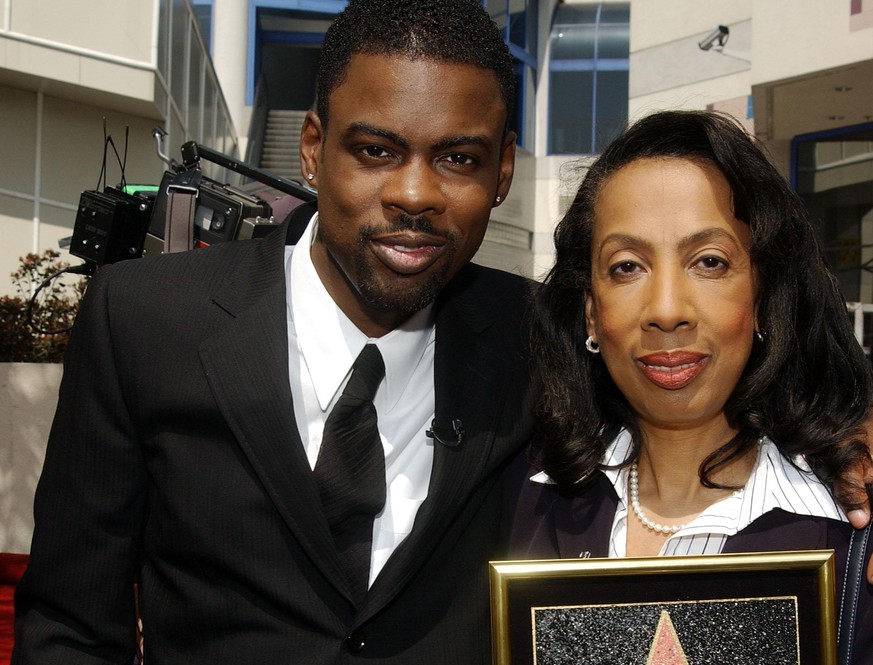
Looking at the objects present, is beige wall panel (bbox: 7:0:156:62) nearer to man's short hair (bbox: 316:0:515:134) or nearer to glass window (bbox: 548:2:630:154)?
man's short hair (bbox: 316:0:515:134)

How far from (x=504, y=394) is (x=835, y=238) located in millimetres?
10326

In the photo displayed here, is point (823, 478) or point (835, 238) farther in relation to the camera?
point (835, 238)

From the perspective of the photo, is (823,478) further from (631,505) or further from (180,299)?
(180,299)

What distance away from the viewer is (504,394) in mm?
2373

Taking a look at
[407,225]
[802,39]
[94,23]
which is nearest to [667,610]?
[407,225]

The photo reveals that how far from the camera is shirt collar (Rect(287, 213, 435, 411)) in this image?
2.14m

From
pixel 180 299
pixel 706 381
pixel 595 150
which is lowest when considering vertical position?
pixel 706 381

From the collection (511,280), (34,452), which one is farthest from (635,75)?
(511,280)

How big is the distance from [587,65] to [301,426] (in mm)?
31869

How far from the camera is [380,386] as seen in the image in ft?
7.16

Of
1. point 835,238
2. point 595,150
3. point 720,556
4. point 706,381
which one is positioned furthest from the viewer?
point 835,238

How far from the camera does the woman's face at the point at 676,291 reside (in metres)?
1.95

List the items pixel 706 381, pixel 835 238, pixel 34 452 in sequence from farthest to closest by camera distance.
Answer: pixel 835 238 < pixel 34 452 < pixel 706 381

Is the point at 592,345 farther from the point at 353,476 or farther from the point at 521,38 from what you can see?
the point at 521,38
